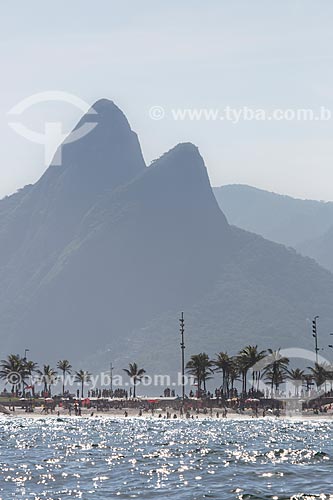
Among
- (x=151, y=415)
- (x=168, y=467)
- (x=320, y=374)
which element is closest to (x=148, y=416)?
(x=151, y=415)

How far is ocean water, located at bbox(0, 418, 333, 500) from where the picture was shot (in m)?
42.5

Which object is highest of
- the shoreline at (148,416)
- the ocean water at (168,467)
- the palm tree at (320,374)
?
the palm tree at (320,374)

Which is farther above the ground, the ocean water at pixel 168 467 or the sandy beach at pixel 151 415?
the sandy beach at pixel 151 415

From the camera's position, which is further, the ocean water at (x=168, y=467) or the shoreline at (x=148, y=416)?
the shoreline at (x=148, y=416)

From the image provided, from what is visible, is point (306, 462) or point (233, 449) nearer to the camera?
point (306, 462)

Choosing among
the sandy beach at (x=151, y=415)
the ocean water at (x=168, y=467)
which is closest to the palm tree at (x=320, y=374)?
the sandy beach at (x=151, y=415)

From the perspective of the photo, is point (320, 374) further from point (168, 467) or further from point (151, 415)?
point (168, 467)

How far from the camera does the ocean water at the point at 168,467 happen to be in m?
42.5

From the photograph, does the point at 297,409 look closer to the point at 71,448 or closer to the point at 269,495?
the point at 71,448

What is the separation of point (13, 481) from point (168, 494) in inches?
380

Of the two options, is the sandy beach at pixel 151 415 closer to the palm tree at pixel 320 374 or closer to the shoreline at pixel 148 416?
the shoreline at pixel 148 416

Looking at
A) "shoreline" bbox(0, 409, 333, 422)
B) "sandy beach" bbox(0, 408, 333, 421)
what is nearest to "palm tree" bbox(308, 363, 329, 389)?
"sandy beach" bbox(0, 408, 333, 421)

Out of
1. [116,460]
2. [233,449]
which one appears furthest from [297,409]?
[116,460]

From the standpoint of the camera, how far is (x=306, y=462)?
2157 inches
